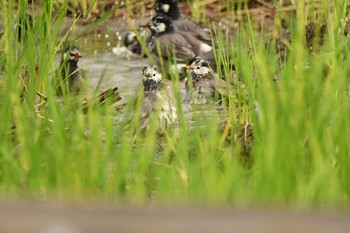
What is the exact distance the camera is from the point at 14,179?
307 cm

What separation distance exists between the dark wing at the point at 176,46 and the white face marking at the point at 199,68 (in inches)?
22.5

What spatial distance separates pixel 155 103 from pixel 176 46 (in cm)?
218

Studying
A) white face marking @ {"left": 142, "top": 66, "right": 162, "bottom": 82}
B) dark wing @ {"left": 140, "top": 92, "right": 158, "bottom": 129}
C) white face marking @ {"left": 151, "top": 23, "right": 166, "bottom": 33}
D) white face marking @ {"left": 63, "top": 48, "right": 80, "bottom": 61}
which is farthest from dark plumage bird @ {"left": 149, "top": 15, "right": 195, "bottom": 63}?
dark wing @ {"left": 140, "top": 92, "right": 158, "bottom": 129}

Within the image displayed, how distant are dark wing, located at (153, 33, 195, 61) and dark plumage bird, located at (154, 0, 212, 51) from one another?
0.05 metres

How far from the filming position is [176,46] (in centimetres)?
726

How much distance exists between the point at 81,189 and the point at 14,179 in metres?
0.20

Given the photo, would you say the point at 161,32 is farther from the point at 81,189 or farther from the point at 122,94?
the point at 81,189

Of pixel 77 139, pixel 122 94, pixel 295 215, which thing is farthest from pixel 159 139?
pixel 295 215

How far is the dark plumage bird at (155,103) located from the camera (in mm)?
4880

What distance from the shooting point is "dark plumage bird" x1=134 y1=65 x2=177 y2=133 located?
16.0 ft

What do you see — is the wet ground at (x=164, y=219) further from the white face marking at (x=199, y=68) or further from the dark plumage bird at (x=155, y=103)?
the white face marking at (x=199, y=68)

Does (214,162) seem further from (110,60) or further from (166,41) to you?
(166,41)

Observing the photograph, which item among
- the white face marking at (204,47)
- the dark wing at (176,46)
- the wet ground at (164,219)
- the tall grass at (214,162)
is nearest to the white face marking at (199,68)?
the dark wing at (176,46)

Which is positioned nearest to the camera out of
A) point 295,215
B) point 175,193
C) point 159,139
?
point 295,215
